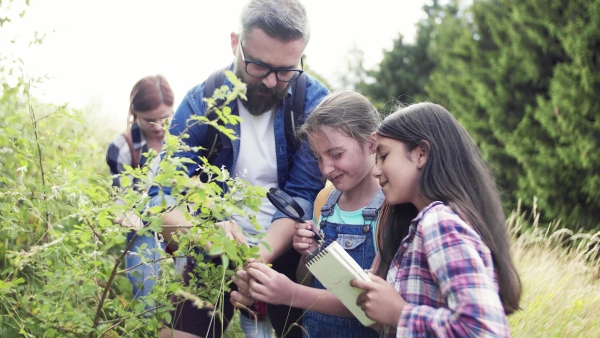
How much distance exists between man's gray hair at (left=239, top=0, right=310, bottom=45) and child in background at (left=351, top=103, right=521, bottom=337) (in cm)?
83

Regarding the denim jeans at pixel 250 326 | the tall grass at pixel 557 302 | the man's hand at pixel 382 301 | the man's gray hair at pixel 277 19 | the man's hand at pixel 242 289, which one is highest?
the man's gray hair at pixel 277 19

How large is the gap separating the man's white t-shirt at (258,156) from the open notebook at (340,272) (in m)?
0.89

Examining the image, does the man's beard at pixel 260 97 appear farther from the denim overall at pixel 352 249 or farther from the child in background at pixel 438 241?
the child in background at pixel 438 241

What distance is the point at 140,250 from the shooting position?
2.27 meters

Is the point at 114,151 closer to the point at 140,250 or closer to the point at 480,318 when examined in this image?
the point at 140,250

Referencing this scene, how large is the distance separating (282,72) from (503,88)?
220 inches

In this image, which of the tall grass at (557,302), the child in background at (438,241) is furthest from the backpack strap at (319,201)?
the tall grass at (557,302)

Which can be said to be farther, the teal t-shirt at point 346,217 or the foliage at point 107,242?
the teal t-shirt at point 346,217

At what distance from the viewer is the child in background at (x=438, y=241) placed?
178cm

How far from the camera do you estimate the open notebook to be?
6.67ft

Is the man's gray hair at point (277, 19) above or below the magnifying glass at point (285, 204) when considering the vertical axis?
above

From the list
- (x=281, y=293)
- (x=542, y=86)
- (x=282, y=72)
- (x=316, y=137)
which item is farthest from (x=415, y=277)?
(x=542, y=86)

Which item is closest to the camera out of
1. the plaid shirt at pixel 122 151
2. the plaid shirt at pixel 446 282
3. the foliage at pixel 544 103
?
the plaid shirt at pixel 446 282

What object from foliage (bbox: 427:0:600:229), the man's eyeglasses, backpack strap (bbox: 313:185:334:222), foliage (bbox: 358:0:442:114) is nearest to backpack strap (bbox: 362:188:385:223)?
backpack strap (bbox: 313:185:334:222)
